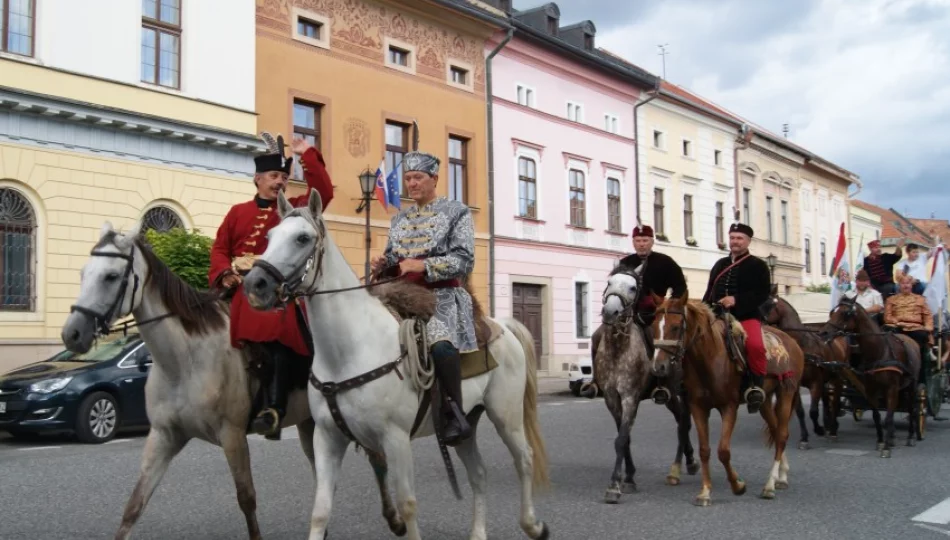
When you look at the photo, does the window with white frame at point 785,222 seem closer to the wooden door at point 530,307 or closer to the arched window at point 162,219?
the wooden door at point 530,307

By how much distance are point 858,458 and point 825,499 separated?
3279 millimetres

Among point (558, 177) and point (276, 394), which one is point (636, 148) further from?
point (276, 394)

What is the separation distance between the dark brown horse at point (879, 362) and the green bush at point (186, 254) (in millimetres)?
10839

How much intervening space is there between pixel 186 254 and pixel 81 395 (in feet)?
14.9

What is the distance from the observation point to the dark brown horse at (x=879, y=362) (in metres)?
12.0

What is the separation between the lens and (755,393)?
8578mm

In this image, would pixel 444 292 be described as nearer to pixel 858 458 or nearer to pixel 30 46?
pixel 858 458

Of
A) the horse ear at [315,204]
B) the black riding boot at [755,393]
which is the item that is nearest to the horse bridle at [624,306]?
the black riding boot at [755,393]

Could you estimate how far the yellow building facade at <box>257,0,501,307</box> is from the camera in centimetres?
2244

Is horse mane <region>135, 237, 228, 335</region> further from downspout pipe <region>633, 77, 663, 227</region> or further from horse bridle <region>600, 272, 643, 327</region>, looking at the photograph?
downspout pipe <region>633, 77, 663, 227</region>

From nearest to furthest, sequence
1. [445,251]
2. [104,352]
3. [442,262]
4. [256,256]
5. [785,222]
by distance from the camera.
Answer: [442,262] < [445,251] < [256,256] < [104,352] < [785,222]

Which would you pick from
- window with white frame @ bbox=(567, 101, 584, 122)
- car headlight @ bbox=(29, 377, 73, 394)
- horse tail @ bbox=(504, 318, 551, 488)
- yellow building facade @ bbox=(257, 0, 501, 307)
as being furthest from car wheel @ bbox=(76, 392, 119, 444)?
window with white frame @ bbox=(567, 101, 584, 122)

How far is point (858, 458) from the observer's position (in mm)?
11086

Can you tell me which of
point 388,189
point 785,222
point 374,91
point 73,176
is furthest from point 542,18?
point 785,222
